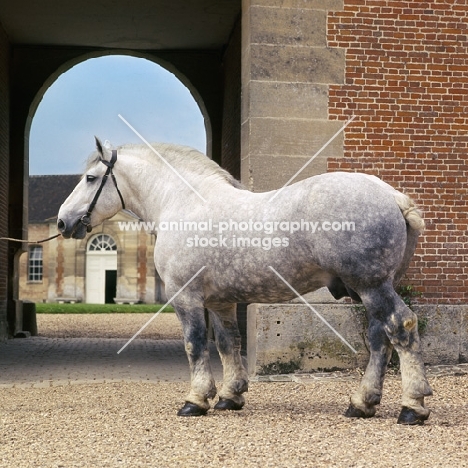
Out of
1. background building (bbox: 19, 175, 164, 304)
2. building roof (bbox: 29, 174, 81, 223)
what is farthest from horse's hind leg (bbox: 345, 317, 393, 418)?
building roof (bbox: 29, 174, 81, 223)

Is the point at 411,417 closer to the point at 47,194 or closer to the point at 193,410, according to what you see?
the point at 193,410

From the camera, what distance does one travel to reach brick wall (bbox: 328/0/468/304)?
28.0 feet

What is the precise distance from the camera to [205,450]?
440 centimetres

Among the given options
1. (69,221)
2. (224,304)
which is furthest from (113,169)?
(224,304)

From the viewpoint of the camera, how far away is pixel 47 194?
53875 mm

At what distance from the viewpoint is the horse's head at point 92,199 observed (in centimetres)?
570

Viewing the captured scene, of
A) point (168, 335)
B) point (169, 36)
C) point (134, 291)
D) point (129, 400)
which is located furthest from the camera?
point (134, 291)

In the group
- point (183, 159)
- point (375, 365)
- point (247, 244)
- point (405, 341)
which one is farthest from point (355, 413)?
point (183, 159)

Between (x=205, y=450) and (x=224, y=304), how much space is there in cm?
151

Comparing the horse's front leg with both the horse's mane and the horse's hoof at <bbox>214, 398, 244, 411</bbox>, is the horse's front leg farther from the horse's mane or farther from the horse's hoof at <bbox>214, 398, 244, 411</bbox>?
the horse's mane

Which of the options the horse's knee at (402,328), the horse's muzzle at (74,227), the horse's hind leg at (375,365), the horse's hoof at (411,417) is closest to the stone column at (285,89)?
the horse's muzzle at (74,227)

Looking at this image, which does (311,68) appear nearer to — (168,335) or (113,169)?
(113,169)

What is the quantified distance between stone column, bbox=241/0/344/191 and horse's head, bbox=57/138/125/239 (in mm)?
2604

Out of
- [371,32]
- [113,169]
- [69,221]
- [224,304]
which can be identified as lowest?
[224,304]
